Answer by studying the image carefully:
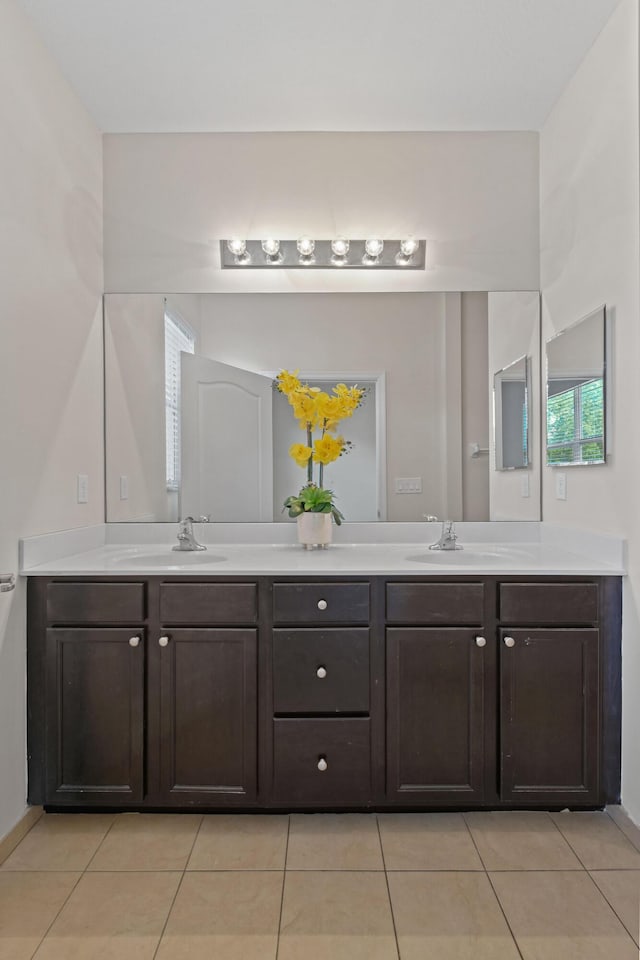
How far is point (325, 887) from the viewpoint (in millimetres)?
1748

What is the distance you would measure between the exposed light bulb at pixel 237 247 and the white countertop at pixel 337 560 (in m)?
1.22

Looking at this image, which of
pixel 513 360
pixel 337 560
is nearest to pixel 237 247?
pixel 513 360

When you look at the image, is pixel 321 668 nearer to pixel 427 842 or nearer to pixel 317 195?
pixel 427 842

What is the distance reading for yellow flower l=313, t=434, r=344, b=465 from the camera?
2.61 meters

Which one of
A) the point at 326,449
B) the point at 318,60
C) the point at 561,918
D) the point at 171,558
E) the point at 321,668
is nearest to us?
the point at 561,918

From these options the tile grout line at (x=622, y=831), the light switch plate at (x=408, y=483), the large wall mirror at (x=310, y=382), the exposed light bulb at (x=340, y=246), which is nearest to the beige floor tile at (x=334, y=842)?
the tile grout line at (x=622, y=831)

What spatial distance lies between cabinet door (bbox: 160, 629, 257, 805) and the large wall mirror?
0.76 meters

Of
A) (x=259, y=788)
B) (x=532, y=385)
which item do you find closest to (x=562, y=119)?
(x=532, y=385)

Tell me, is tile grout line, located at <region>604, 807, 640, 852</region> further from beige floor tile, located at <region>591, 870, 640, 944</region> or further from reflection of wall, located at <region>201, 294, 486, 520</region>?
reflection of wall, located at <region>201, 294, 486, 520</region>

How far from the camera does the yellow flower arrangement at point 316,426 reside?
2564 millimetres

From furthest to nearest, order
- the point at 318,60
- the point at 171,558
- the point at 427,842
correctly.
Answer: the point at 171,558 → the point at 318,60 → the point at 427,842

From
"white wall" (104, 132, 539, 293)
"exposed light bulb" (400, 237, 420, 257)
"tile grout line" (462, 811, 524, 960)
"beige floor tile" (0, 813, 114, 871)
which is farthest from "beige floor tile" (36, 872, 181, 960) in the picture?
"exposed light bulb" (400, 237, 420, 257)

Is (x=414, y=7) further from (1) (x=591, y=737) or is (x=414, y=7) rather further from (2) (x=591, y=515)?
(1) (x=591, y=737)

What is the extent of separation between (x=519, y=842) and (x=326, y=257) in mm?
2240
